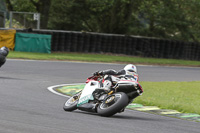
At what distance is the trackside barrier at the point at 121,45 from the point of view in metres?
27.8

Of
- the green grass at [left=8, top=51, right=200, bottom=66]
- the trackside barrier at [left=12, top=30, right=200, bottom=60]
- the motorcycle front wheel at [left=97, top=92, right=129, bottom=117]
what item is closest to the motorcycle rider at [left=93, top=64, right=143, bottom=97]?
the motorcycle front wheel at [left=97, top=92, right=129, bottom=117]

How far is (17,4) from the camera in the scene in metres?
34.9

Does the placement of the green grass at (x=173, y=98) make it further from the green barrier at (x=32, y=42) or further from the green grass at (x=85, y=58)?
the green barrier at (x=32, y=42)

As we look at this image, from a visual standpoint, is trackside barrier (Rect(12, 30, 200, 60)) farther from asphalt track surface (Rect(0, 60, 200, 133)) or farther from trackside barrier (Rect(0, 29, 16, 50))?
asphalt track surface (Rect(0, 60, 200, 133))

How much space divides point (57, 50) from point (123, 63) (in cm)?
486

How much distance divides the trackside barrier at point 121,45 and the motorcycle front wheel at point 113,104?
2012 centimetres

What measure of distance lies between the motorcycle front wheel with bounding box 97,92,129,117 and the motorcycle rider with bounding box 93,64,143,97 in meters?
0.40

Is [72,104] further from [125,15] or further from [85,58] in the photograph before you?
[125,15]

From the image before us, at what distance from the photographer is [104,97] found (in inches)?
315

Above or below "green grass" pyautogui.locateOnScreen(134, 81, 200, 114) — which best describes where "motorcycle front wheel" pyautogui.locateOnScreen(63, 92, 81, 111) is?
above

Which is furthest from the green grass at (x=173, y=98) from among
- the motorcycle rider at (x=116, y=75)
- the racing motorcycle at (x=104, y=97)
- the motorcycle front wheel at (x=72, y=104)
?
the motorcycle front wheel at (x=72, y=104)

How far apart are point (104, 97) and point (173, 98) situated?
3.85 metres

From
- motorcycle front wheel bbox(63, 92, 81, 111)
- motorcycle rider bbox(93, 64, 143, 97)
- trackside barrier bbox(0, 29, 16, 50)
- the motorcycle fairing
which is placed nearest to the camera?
motorcycle rider bbox(93, 64, 143, 97)

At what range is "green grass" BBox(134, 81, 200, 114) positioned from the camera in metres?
9.95
